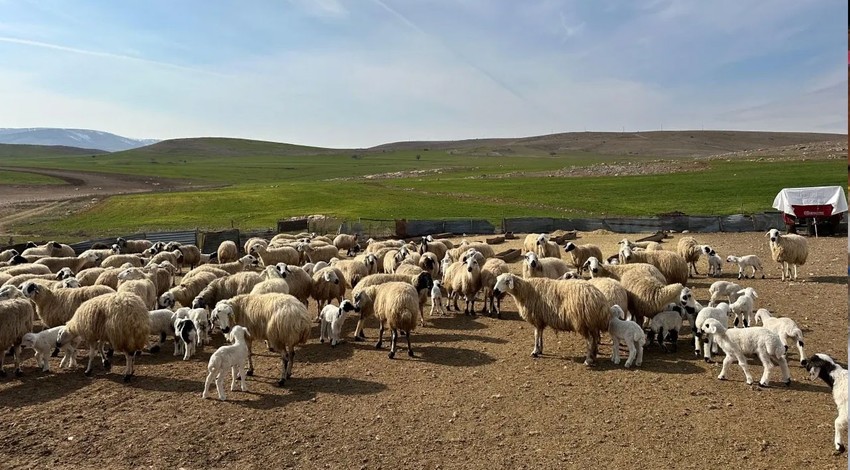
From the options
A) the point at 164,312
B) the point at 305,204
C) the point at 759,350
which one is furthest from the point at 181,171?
the point at 759,350

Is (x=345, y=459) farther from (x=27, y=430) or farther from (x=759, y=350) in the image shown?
(x=759, y=350)

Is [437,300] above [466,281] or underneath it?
underneath

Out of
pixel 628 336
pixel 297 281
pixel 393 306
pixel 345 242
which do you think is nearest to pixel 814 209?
pixel 628 336

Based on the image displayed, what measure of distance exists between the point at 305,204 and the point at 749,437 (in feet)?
189

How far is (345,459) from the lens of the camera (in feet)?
25.0

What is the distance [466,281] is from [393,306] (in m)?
4.28

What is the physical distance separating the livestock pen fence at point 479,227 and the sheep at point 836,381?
30282 mm

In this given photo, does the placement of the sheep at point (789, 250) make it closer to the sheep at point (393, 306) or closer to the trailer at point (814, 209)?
the trailer at point (814, 209)

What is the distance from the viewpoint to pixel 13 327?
37.1 ft

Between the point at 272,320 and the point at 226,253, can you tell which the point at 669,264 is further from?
the point at 226,253

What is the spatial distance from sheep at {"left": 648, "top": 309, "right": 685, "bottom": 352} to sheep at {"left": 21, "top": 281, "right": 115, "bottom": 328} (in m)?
13.5

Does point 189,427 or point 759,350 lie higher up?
point 759,350

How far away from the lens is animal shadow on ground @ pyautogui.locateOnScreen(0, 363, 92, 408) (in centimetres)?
1005

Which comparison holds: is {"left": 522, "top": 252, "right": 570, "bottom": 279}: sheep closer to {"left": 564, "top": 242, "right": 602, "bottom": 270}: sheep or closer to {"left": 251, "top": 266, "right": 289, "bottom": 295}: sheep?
{"left": 564, "top": 242, "right": 602, "bottom": 270}: sheep
